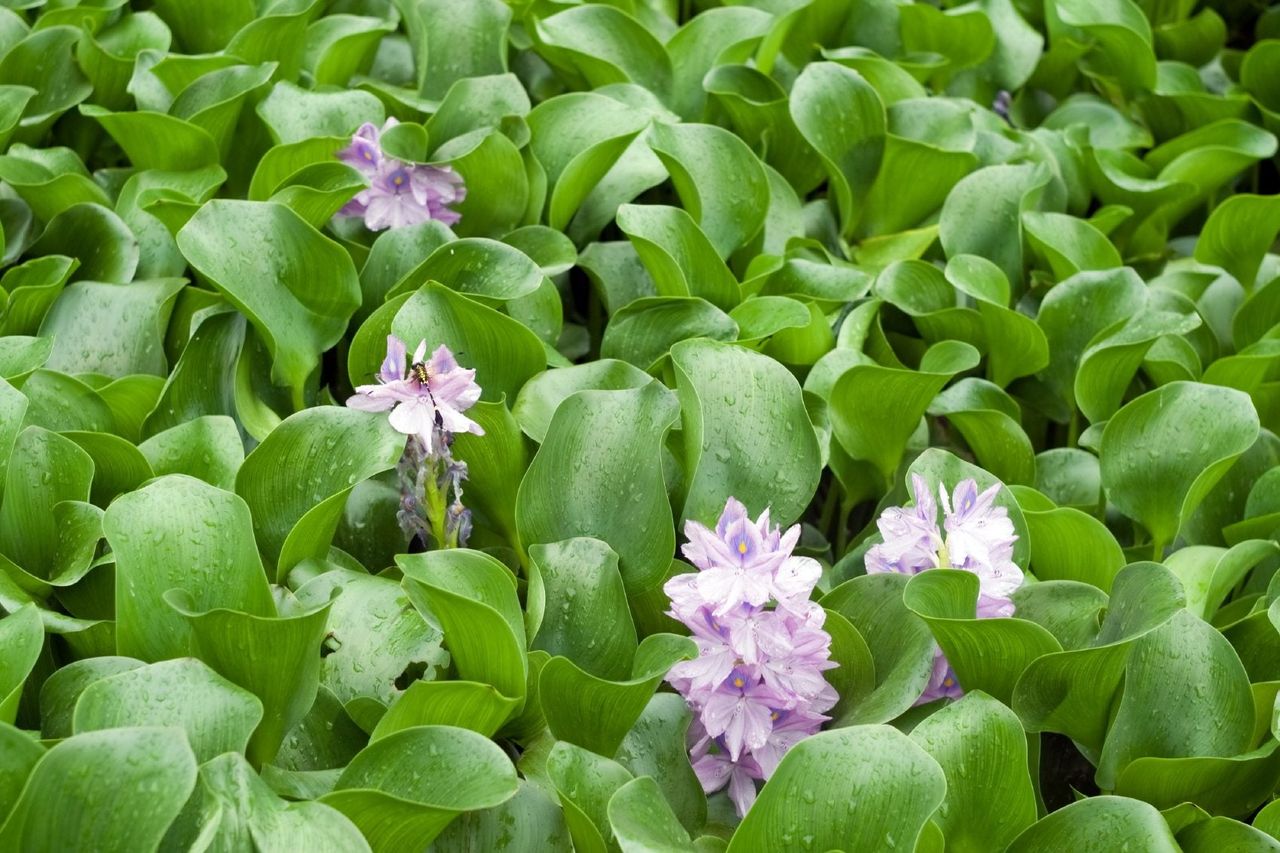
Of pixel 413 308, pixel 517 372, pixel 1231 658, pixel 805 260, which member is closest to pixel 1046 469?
pixel 805 260

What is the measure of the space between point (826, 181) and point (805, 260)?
47 centimetres

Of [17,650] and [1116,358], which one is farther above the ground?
[17,650]

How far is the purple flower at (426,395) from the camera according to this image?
143 centimetres

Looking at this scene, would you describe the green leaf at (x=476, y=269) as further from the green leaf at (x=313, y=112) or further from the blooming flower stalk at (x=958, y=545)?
the blooming flower stalk at (x=958, y=545)

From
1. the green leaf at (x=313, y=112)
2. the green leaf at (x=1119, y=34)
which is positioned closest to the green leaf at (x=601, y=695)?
the green leaf at (x=313, y=112)

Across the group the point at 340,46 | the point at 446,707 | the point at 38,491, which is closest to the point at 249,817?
the point at 446,707

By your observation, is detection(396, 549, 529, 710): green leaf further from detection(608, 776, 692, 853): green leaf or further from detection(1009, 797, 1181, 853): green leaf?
detection(1009, 797, 1181, 853): green leaf

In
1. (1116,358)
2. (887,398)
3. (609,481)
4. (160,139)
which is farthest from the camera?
(160,139)

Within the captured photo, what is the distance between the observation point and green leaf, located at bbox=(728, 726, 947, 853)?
1164mm

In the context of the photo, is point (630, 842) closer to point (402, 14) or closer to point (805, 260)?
point (805, 260)

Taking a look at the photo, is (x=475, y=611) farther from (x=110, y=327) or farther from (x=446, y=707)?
(x=110, y=327)

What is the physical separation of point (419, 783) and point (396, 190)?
1007mm

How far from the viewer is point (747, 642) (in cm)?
132

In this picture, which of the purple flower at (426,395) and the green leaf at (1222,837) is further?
the purple flower at (426,395)
